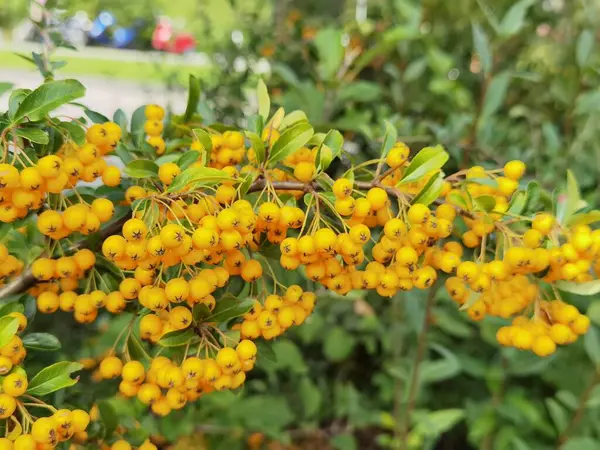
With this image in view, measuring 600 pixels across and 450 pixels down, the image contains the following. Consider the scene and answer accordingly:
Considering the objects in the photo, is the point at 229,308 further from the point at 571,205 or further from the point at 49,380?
the point at 571,205

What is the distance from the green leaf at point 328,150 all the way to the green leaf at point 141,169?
0.68 ft

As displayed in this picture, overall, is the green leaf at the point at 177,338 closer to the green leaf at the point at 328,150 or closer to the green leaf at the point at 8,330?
the green leaf at the point at 8,330

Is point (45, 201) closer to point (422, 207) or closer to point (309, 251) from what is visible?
point (309, 251)

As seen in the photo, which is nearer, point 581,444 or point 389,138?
point 389,138

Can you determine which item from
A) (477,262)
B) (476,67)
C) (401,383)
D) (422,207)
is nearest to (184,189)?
(422,207)

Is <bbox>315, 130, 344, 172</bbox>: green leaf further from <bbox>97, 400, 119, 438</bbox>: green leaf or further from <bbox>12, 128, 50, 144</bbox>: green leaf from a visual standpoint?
<bbox>97, 400, 119, 438</bbox>: green leaf

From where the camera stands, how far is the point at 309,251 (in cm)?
67

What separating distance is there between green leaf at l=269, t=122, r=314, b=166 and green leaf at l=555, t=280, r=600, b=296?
40 centimetres

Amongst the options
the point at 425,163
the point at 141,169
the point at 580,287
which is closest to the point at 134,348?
the point at 141,169

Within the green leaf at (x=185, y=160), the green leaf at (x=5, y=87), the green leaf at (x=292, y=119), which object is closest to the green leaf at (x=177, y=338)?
the green leaf at (x=185, y=160)

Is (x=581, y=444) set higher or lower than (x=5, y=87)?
lower

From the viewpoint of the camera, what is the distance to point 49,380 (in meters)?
0.68

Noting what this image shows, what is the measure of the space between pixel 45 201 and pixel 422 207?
1.59ft

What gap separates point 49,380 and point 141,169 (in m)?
0.28
